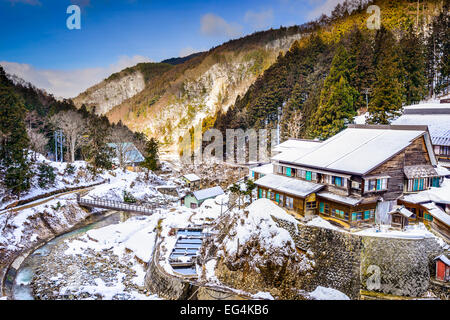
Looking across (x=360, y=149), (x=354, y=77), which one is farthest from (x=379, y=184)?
(x=354, y=77)

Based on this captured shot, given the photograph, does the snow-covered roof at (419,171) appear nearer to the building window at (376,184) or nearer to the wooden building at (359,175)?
the wooden building at (359,175)

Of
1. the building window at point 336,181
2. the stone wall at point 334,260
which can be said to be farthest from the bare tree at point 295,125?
the stone wall at point 334,260

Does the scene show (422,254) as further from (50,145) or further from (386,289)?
(50,145)

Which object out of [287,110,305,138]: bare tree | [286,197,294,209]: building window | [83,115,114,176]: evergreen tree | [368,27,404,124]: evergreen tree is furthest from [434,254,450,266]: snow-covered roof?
[83,115,114,176]: evergreen tree

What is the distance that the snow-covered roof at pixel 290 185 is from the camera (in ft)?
55.4

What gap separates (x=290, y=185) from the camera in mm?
18469

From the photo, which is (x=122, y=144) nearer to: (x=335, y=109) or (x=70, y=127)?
(x=70, y=127)

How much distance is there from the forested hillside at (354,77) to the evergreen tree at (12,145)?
1073 inches

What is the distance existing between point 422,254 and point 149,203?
27.4 m

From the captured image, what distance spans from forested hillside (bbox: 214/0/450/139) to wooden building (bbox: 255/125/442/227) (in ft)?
31.6

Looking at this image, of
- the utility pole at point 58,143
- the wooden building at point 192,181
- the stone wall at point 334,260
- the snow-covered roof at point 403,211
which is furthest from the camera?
the utility pole at point 58,143

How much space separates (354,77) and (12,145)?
3570 cm

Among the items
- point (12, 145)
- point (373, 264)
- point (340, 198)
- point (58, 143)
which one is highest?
point (12, 145)

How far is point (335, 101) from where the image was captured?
1166 inches
